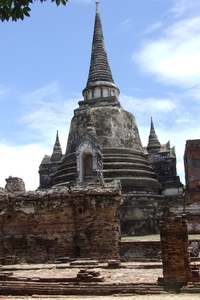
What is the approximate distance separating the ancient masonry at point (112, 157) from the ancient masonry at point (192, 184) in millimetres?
1719

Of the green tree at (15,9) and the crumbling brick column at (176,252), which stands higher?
the green tree at (15,9)

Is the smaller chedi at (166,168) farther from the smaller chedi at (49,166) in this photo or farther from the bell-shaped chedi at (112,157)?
the smaller chedi at (49,166)

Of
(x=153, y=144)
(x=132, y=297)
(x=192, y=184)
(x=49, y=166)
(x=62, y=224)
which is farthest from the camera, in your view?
(x=49, y=166)

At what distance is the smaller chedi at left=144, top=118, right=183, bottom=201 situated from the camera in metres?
26.3

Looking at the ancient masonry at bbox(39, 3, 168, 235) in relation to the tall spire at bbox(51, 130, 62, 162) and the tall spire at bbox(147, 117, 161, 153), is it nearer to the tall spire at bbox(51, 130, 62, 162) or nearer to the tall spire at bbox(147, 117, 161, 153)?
the tall spire at bbox(51, 130, 62, 162)

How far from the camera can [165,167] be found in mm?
27812

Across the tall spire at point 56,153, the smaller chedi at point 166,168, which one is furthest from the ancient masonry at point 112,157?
the tall spire at point 56,153

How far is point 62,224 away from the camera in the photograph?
1216 cm

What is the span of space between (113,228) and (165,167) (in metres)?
16.4

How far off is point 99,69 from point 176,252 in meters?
23.7

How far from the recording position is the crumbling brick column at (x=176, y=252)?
7.71 meters

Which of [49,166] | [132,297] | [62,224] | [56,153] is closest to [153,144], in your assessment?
[56,153]

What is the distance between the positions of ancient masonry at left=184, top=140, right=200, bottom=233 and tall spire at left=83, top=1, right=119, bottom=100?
675cm

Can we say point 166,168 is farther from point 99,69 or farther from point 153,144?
point 99,69
